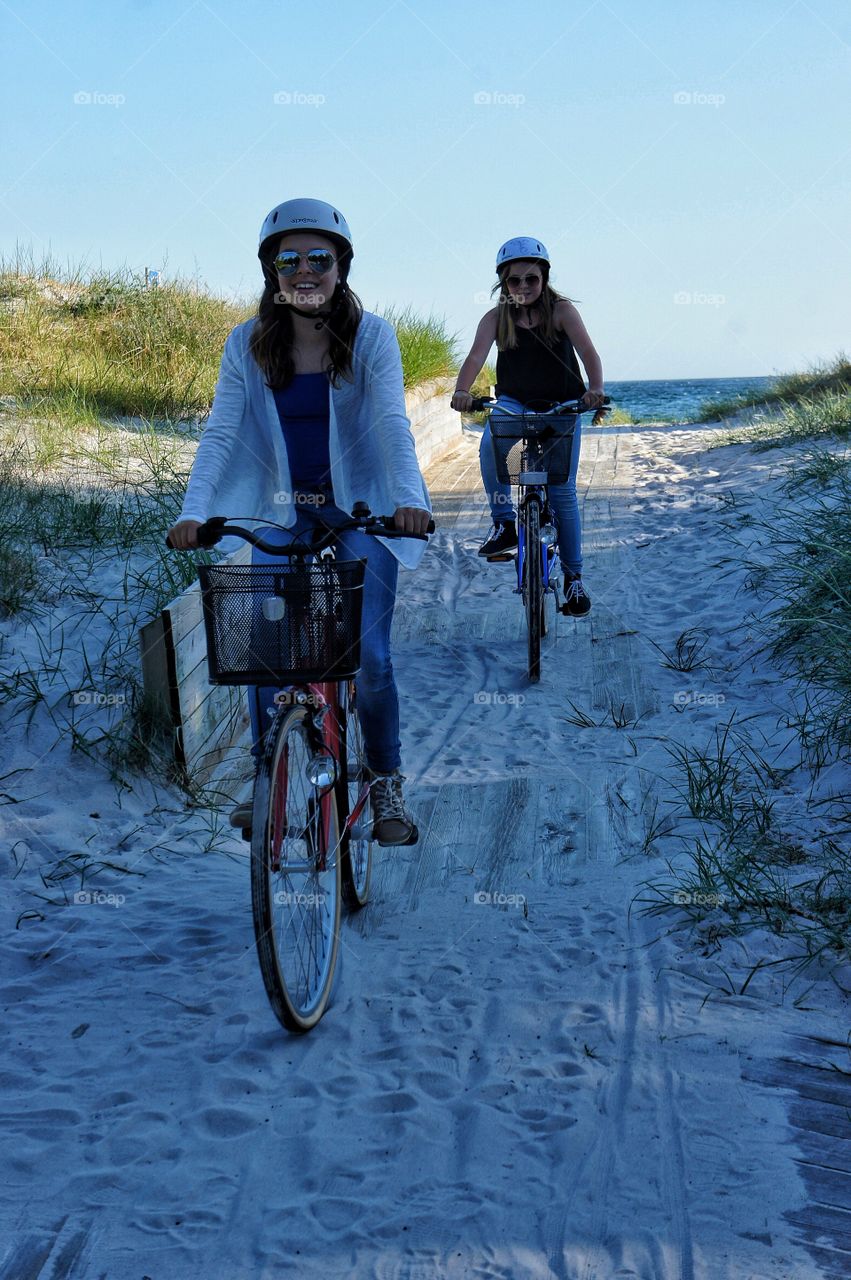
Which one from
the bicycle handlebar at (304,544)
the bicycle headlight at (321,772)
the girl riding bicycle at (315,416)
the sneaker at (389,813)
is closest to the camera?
the bicycle handlebar at (304,544)

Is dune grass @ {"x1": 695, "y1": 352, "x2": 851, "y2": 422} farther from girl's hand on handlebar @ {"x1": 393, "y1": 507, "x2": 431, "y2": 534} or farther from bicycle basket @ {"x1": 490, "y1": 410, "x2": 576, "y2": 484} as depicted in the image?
girl's hand on handlebar @ {"x1": 393, "y1": 507, "x2": 431, "y2": 534}

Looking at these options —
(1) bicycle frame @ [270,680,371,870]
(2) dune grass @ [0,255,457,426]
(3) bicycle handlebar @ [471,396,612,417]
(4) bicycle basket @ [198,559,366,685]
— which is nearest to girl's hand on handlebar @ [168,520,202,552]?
(4) bicycle basket @ [198,559,366,685]

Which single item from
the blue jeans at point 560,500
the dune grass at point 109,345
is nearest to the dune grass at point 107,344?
the dune grass at point 109,345

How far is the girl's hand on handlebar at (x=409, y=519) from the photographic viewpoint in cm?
312

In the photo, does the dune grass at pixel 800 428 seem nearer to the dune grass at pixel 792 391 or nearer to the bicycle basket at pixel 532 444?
the dune grass at pixel 792 391

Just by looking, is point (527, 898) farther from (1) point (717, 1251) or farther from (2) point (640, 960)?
(1) point (717, 1251)

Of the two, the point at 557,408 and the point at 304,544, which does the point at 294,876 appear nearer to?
the point at 304,544

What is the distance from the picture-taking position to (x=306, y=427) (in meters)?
3.58

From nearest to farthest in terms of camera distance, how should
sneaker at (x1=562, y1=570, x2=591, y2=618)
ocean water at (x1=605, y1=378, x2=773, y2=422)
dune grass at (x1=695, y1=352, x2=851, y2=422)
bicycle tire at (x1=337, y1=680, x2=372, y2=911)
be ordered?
bicycle tire at (x1=337, y1=680, x2=372, y2=911)
sneaker at (x1=562, y1=570, x2=591, y2=618)
dune grass at (x1=695, y1=352, x2=851, y2=422)
ocean water at (x1=605, y1=378, x2=773, y2=422)

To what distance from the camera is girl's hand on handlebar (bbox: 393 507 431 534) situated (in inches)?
123

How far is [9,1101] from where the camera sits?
114 inches

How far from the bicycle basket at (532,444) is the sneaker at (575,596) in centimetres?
74

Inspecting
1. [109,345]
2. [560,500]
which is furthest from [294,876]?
[109,345]

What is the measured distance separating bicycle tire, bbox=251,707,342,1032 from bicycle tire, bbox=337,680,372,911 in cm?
11
